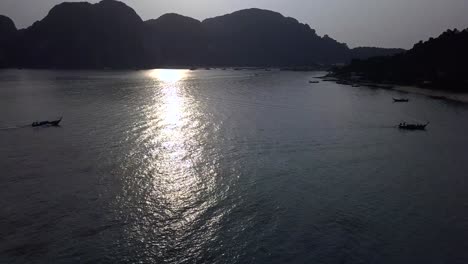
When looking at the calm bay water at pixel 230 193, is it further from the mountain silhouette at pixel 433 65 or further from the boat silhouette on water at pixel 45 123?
the mountain silhouette at pixel 433 65

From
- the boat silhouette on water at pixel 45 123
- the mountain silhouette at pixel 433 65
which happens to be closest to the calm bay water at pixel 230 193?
the boat silhouette on water at pixel 45 123

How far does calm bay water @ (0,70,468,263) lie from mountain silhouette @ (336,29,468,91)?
73361 millimetres

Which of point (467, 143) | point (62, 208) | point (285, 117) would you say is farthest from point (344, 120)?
point (62, 208)

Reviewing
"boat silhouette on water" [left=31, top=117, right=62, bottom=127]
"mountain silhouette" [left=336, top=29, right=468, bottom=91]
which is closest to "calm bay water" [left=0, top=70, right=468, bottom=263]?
"boat silhouette on water" [left=31, top=117, right=62, bottom=127]

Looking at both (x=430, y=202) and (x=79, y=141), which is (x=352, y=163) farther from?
(x=79, y=141)

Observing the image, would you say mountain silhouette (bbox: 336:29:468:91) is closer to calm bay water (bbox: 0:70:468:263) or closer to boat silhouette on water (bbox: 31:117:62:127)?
calm bay water (bbox: 0:70:468:263)

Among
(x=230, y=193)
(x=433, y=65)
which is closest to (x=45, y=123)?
(x=230, y=193)

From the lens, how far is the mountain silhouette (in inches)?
4988

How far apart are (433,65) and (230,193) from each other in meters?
137

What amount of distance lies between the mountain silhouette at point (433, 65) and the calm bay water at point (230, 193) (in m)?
73.4

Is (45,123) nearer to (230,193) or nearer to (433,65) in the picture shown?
(230,193)

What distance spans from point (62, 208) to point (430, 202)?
31049 millimetres

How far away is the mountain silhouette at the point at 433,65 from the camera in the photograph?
12669 centimetres

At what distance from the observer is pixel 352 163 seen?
42.7m
